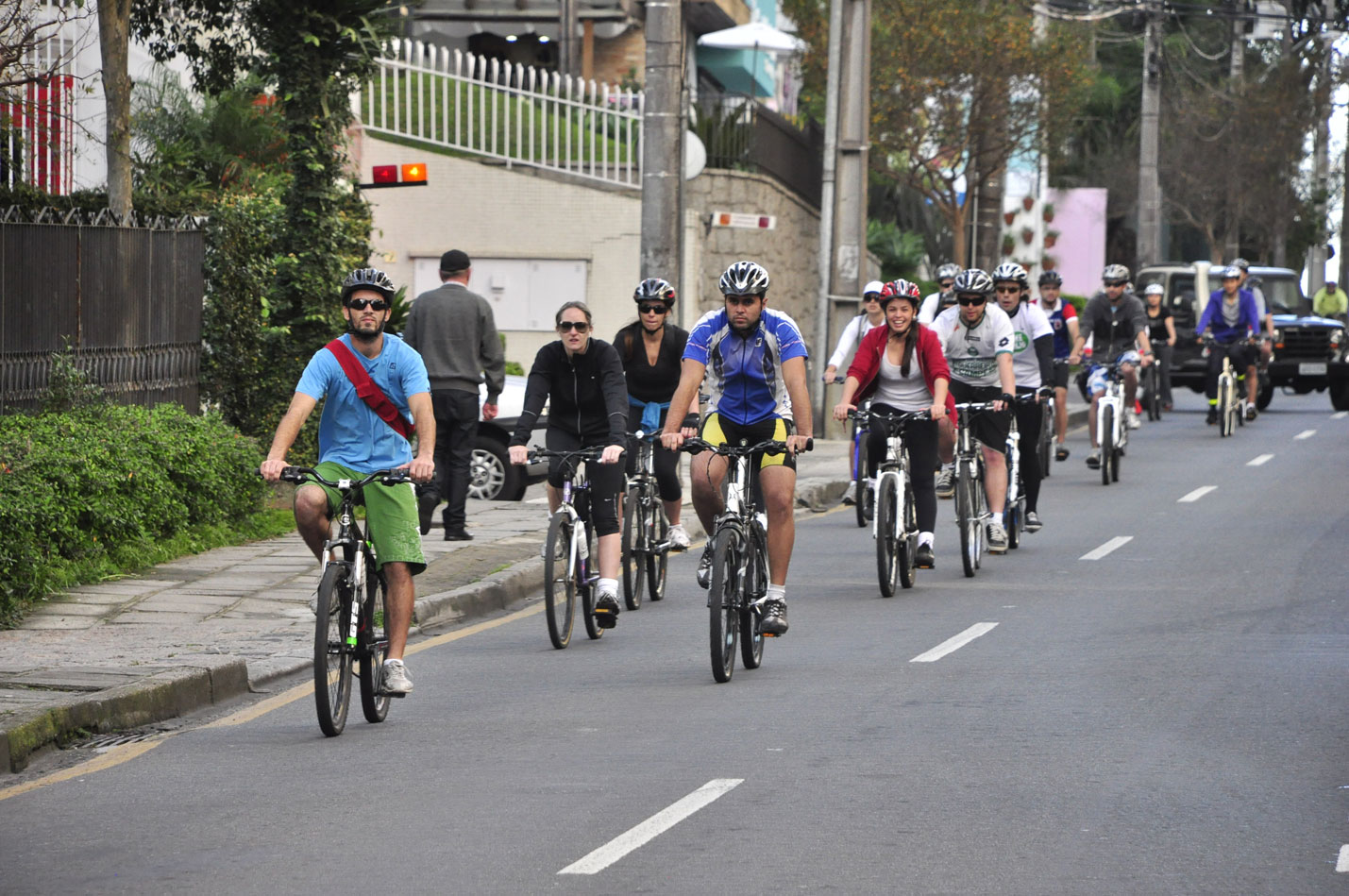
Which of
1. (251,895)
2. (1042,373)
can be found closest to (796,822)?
(251,895)

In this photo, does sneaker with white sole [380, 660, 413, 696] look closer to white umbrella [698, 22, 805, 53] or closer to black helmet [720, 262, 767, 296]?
black helmet [720, 262, 767, 296]

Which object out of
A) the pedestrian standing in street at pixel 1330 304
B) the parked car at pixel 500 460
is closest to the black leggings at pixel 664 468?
the parked car at pixel 500 460

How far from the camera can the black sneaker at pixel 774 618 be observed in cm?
988

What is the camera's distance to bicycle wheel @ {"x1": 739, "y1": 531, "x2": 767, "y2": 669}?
987 centimetres

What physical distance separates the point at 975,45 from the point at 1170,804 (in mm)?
31590

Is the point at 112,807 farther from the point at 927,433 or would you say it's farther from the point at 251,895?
the point at 927,433

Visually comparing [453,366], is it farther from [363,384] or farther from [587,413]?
[363,384]

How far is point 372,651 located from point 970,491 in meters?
6.00

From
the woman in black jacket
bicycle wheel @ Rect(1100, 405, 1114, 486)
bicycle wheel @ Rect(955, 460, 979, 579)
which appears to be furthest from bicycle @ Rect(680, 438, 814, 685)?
bicycle wheel @ Rect(1100, 405, 1114, 486)

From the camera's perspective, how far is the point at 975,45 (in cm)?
3728

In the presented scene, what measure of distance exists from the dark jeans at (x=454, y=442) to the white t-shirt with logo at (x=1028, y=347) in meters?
4.08

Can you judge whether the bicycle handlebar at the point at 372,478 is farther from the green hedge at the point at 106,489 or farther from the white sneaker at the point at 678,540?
the white sneaker at the point at 678,540

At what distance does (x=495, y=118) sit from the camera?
25.5 metres

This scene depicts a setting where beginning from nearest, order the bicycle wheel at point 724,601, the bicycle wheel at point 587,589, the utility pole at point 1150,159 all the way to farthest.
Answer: the bicycle wheel at point 724,601 < the bicycle wheel at point 587,589 < the utility pole at point 1150,159
